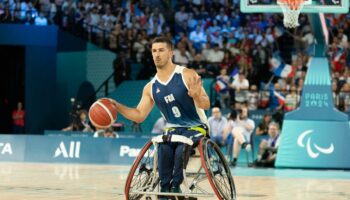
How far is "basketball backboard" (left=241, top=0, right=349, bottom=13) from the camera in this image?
17.4m

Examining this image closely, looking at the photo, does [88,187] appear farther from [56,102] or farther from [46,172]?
[56,102]

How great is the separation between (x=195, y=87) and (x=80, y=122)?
621 inches

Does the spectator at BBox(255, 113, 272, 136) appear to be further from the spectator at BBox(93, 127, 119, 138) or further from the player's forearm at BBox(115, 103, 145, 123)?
the player's forearm at BBox(115, 103, 145, 123)

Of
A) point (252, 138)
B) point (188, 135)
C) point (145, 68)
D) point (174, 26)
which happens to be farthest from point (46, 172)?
point (174, 26)

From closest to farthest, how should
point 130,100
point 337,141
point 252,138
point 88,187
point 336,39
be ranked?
point 88,187
point 337,141
point 252,138
point 336,39
point 130,100

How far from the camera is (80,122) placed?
2458 centimetres

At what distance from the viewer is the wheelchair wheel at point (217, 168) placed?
907cm

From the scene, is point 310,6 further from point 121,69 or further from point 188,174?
point 121,69

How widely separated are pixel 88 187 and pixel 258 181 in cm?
341

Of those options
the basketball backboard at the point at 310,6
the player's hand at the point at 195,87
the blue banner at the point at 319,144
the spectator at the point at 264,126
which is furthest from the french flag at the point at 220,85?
the player's hand at the point at 195,87

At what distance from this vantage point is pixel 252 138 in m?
20.9

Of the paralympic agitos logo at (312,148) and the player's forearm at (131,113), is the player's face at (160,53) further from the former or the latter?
the paralympic agitos logo at (312,148)

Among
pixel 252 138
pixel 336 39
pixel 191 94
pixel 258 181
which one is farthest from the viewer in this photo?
pixel 336 39

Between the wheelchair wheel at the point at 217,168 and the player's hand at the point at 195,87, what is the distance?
0.52 m
